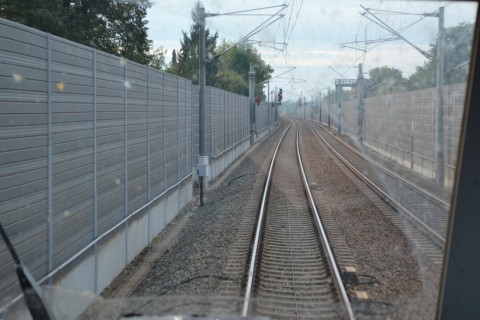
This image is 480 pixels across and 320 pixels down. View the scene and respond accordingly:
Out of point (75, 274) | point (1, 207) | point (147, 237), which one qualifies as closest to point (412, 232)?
point (147, 237)

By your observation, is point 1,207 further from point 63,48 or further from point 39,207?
point 63,48

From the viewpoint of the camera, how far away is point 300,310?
453 centimetres

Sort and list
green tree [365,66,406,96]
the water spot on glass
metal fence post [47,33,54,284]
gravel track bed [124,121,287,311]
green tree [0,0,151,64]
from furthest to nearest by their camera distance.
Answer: green tree [0,0,151,64] → green tree [365,66,406,96] → gravel track bed [124,121,287,311] → metal fence post [47,33,54,284] → the water spot on glass

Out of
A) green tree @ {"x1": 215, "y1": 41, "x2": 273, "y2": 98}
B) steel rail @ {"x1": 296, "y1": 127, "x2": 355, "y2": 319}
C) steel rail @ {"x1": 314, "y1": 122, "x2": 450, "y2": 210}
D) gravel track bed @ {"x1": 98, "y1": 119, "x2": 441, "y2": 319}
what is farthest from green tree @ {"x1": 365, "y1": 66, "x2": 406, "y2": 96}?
green tree @ {"x1": 215, "y1": 41, "x2": 273, "y2": 98}

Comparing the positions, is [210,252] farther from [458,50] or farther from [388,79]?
[388,79]

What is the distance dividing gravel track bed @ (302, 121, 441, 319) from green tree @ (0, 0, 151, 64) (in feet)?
19.8

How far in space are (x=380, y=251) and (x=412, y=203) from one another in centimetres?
353

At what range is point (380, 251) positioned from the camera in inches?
283

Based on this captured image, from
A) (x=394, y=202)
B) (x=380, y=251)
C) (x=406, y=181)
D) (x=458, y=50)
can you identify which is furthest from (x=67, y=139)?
(x=406, y=181)

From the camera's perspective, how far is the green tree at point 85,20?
40.9 ft

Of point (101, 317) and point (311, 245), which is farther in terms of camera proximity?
point (311, 245)

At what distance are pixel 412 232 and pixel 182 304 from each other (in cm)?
531

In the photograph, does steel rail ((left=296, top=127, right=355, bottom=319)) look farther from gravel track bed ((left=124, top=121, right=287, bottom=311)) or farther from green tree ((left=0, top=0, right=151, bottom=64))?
green tree ((left=0, top=0, right=151, bottom=64))

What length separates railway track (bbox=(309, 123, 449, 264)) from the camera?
15.8 ft
